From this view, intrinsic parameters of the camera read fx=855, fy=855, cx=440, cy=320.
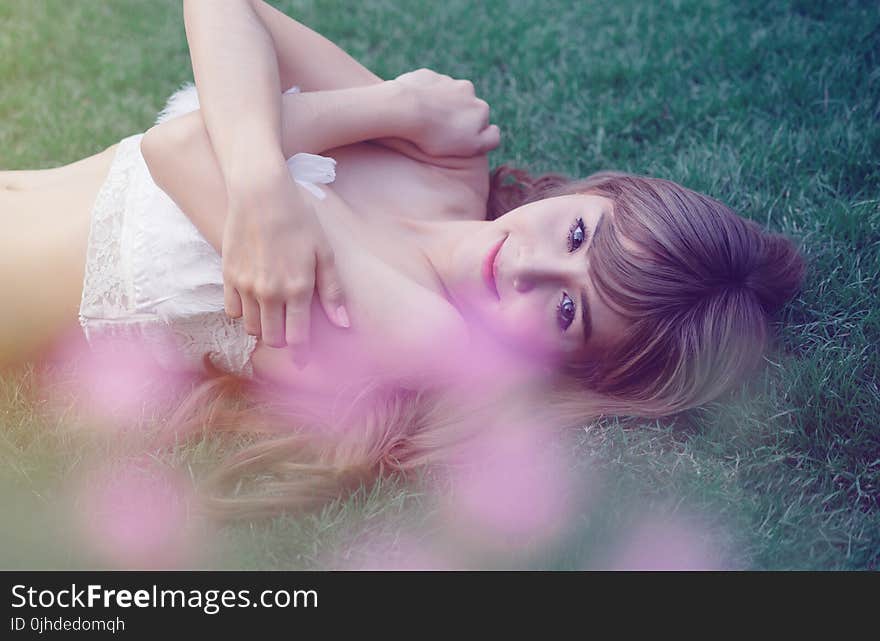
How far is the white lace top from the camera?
7.26ft

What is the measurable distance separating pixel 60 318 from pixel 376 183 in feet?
3.26

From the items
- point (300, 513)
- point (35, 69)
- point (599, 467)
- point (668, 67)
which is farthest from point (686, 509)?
point (35, 69)

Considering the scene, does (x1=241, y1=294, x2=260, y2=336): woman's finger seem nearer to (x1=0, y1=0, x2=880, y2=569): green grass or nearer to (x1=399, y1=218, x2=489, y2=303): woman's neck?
(x1=0, y1=0, x2=880, y2=569): green grass

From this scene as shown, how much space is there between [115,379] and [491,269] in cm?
113

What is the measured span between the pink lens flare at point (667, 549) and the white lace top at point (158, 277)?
43.7 inches

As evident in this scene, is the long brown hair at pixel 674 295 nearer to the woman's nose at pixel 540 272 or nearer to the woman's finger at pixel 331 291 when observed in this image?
the woman's nose at pixel 540 272

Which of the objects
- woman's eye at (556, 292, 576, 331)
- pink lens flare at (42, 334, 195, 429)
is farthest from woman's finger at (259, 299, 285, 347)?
woman's eye at (556, 292, 576, 331)

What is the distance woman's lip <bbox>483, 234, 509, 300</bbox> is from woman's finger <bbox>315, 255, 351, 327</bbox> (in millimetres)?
464

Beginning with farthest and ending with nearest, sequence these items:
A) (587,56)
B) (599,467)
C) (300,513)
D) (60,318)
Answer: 1. (587,56)
2. (60,318)
3. (599,467)
4. (300,513)

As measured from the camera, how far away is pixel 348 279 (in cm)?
215

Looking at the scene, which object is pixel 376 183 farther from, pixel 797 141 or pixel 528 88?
pixel 797 141

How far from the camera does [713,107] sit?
145 inches

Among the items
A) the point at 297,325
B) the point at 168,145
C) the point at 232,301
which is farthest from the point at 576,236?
the point at 168,145
